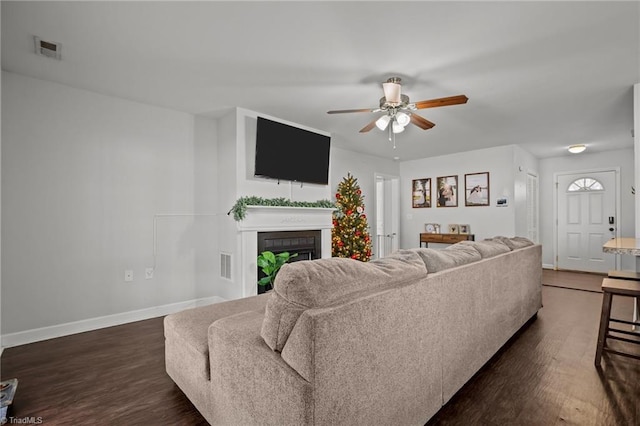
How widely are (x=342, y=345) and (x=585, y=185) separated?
25.3ft

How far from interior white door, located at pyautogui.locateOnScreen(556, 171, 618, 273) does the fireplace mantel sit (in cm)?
565

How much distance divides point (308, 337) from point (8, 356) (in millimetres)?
3078

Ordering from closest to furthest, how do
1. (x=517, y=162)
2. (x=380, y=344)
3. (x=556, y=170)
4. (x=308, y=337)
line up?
(x=308, y=337) < (x=380, y=344) < (x=517, y=162) < (x=556, y=170)

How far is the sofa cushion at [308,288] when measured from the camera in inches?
45.4

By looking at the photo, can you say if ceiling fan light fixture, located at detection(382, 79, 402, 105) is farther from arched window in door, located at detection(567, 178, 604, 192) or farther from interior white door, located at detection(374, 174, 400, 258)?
arched window in door, located at detection(567, 178, 604, 192)

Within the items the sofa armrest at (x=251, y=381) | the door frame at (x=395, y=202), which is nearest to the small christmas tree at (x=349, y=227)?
the door frame at (x=395, y=202)

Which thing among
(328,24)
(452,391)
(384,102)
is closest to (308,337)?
(452,391)

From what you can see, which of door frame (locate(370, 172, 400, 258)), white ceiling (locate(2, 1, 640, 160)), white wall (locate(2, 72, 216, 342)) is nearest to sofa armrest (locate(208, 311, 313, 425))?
white ceiling (locate(2, 1, 640, 160))

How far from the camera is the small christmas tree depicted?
515cm

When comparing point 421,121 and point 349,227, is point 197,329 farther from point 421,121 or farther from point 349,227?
point 349,227

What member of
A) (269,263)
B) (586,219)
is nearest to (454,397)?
(269,263)

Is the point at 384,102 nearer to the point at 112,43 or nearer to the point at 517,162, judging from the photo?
the point at 112,43

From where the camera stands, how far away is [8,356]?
2.59 meters

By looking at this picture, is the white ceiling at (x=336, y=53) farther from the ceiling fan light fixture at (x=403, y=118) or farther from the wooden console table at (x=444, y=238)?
the wooden console table at (x=444, y=238)
